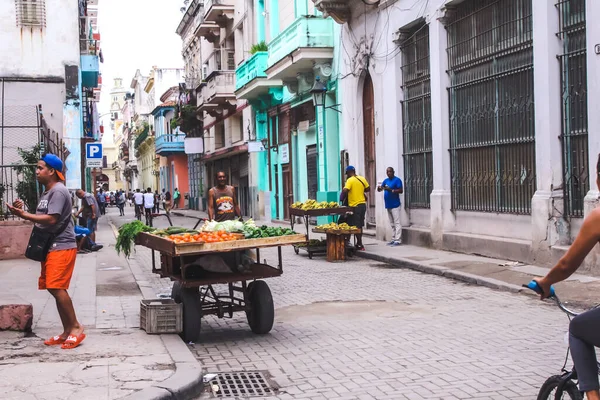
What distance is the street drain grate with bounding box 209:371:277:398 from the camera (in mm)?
6047

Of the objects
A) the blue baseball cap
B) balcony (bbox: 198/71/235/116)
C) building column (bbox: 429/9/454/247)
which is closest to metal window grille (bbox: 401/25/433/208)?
building column (bbox: 429/9/454/247)

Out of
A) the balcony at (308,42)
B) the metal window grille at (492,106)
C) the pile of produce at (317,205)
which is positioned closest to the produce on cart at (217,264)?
the metal window grille at (492,106)

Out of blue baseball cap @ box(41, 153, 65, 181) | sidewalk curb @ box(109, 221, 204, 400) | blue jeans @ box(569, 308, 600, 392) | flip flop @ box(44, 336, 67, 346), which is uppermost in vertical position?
blue baseball cap @ box(41, 153, 65, 181)

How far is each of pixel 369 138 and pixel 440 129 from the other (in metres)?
5.38

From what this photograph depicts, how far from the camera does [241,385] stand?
629 centimetres

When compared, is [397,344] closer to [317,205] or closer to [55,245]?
[55,245]

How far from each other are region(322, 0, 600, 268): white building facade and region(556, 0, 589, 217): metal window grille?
2cm

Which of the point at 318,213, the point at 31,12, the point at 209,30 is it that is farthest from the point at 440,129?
the point at 209,30

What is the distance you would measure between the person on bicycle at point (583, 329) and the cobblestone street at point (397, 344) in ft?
6.19

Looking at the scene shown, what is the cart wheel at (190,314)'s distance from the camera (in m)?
7.87

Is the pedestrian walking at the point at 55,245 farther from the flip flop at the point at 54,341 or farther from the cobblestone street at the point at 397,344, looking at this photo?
the cobblestone street at the point at 397,344

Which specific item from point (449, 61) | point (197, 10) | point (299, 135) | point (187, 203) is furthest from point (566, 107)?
point (187, 203)

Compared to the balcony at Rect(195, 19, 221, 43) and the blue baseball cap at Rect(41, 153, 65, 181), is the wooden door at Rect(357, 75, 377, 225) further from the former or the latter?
the balcony at Rect(195, 19, 221, 43)

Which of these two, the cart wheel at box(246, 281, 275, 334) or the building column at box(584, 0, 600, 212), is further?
the building column at box(584, 0, 600, 212)
